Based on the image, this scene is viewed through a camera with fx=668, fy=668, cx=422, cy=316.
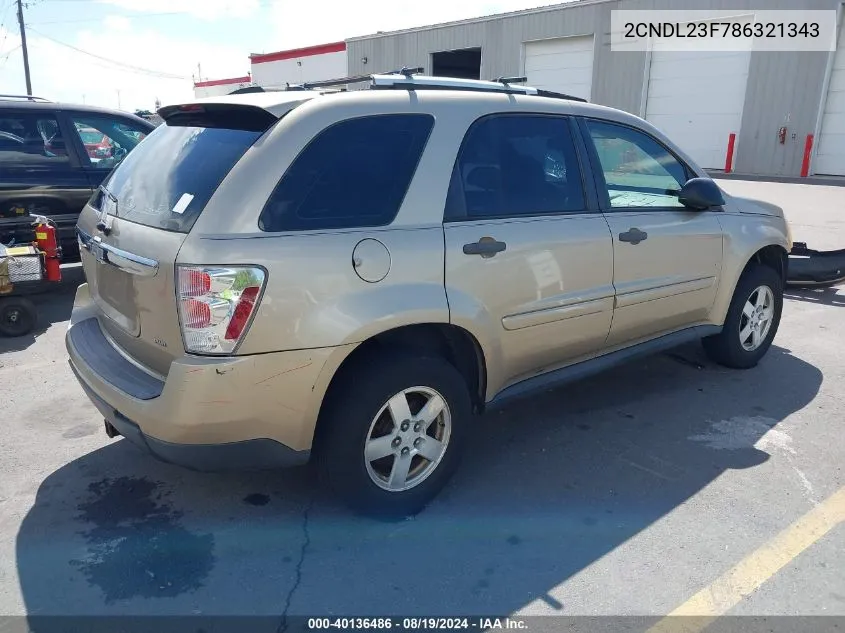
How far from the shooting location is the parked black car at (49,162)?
249 inches

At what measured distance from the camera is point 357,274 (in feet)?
8.66

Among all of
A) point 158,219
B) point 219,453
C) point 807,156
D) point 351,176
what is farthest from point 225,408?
point 807,156

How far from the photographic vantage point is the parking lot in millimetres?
2543

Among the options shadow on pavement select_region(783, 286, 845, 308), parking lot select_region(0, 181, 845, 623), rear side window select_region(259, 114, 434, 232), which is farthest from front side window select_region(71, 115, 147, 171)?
shadow on pavement select_region(783, 286, 845, 308)

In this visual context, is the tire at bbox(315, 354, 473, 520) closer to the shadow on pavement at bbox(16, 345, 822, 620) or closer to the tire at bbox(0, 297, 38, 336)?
the shadow on pavement at bbox(16, 345, 822, 620)

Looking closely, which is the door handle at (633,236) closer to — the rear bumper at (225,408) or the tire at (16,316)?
the rear bumper at (225,408)

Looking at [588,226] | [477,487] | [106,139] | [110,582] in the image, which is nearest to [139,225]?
[110,582]

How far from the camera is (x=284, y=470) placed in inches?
135

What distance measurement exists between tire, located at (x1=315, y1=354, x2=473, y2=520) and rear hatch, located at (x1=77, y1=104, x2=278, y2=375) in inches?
27.4

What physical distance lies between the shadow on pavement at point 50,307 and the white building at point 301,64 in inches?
1059

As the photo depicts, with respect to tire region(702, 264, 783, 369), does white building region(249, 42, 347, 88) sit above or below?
above

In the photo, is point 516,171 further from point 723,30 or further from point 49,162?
point 723,30

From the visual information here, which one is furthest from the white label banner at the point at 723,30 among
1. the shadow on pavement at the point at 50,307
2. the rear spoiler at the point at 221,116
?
the rear spoiler at the point at 221,116

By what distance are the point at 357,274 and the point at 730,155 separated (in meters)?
20.9
